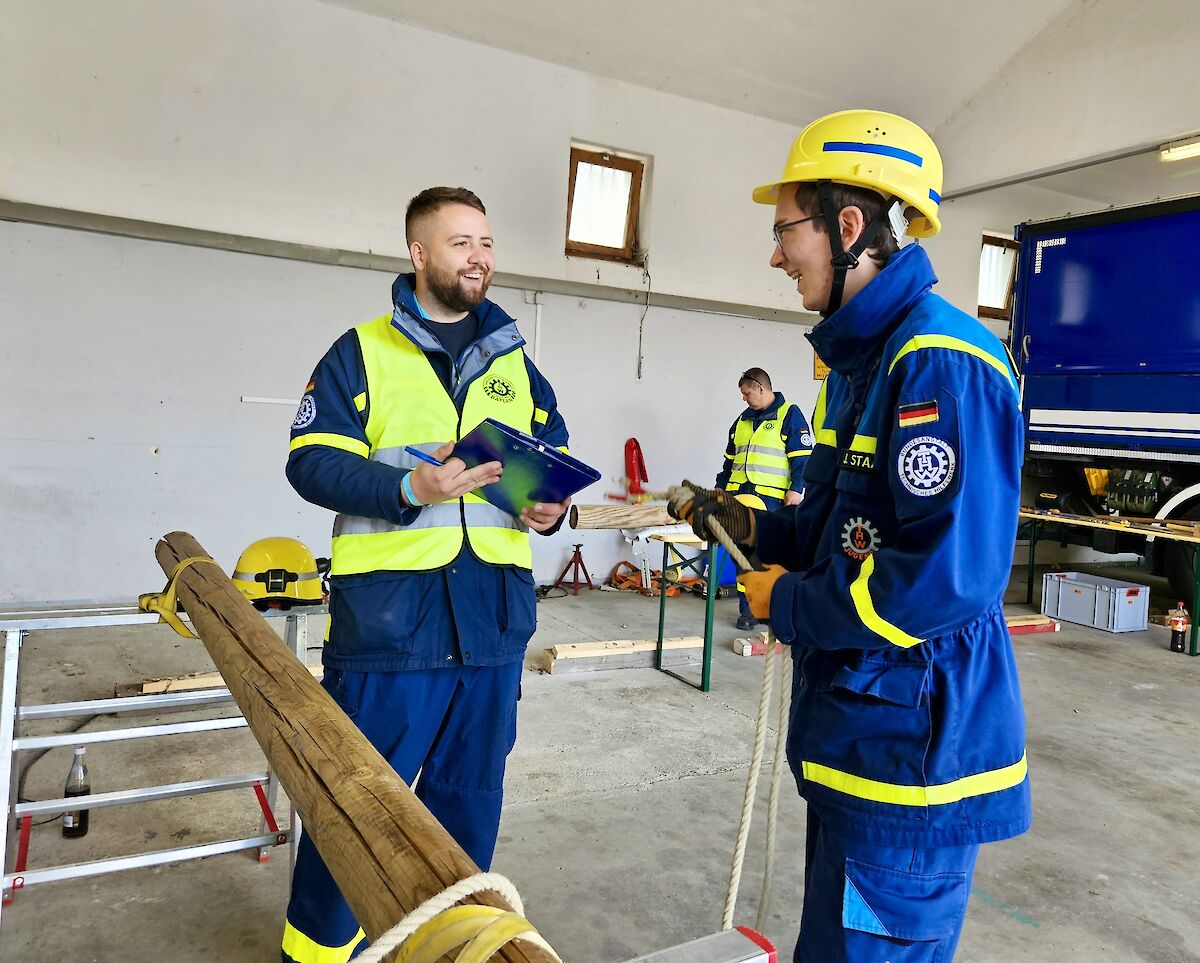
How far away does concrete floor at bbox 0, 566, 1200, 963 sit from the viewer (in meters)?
2.51

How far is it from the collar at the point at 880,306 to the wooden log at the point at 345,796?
926 mm

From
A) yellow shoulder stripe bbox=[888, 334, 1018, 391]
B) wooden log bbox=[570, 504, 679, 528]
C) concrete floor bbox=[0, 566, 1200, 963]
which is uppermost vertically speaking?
yellow shoulder stripe bbox=[888, 334, 1018, 391]

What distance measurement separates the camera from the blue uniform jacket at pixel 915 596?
1.20 meters

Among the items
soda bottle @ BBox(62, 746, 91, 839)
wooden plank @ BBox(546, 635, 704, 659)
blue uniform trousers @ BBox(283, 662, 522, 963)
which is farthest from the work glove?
wooden plank @ BBox(546, 635, 704, 659)

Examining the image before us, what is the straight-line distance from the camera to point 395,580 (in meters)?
1.92

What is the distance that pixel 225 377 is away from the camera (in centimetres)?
622

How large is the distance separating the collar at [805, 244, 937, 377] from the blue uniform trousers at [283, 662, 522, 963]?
1.13 m

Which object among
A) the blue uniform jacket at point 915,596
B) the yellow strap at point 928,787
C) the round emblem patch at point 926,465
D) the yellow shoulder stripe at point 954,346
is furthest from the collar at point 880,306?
the yellow strap at point 928,787

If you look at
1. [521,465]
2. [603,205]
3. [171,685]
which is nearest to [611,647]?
[171,685]

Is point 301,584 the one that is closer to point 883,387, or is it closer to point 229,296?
point 883,387

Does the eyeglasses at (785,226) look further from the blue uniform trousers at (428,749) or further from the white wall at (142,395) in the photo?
the white wall at (142,395)

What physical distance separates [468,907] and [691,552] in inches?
303

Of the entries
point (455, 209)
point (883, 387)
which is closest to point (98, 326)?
point (455, 209)

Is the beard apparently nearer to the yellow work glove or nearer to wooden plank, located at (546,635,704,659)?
the yellow work glove
